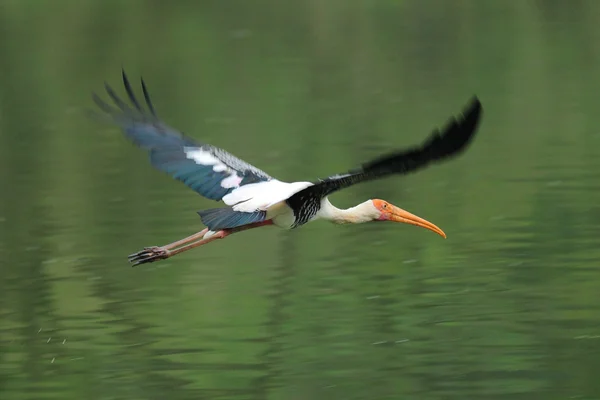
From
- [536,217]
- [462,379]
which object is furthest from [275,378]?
[536,217]

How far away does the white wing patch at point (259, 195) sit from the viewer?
10.1 m

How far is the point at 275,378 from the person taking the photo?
33.9 ft

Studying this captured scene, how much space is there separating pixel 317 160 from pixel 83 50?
1085 cm

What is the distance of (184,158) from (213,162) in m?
0.22

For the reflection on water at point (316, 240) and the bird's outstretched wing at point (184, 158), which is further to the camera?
the bird's outstretched wing at point (184, 158)

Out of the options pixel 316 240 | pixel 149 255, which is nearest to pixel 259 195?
pixel 149 255

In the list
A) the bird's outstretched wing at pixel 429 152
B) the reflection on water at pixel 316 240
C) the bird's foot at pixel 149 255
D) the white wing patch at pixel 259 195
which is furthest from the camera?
the bird's foot at pixel 149 255

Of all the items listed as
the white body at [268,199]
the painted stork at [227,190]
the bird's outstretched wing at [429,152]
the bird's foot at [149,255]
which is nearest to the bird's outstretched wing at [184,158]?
the painted stork at [227,190]

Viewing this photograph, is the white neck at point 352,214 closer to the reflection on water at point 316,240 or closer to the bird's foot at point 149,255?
the reflection on water at point 316,240

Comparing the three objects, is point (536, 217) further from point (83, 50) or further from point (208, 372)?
point (83, 50)

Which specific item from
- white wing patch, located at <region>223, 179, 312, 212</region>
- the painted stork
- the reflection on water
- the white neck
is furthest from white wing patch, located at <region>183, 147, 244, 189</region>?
the reflection on water

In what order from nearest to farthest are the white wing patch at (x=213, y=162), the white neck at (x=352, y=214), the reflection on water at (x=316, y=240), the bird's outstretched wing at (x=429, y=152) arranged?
the bird's outstretched wing at (x=429, y=152)
the reflection on water at (x=316, y=240)
the white wing patch at (x=213, y=162)
the white neck at (x=352, y=214)

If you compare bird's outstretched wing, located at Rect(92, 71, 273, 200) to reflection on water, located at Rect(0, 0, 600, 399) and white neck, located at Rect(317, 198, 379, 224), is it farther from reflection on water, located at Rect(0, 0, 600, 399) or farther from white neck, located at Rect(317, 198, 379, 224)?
reflection on water, located at Rect(0, 0, 600, 399)

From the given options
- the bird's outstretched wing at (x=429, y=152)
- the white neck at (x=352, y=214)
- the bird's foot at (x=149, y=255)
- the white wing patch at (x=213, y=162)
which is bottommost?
the bird's foot at (x=149, y=255)
